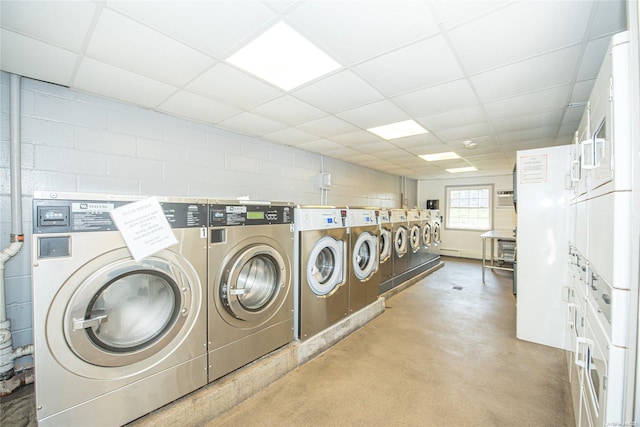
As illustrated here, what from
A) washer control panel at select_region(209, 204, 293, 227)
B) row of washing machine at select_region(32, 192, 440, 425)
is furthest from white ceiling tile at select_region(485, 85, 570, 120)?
washer control panel at select_region(209, 204, 293, 227)

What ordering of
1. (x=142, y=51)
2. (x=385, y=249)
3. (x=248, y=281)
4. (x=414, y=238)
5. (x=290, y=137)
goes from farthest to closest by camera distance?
(x=414, y=238) < (x=385, y=249) < (x=290, y=137) < (x=248, y=281) < (x=142, y=51)

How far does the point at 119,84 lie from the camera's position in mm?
1999

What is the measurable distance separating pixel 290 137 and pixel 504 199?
6.39 metres

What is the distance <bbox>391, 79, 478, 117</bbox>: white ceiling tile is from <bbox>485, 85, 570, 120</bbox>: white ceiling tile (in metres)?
0.31

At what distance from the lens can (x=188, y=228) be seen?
1.58 metres

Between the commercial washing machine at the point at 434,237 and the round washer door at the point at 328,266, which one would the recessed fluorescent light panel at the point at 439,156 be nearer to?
the commercial washing machine at the point at 434,237

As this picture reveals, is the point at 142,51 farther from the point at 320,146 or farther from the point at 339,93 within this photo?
the point at 320,146

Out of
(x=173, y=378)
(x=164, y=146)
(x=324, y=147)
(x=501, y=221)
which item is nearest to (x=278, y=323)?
(x=173, y=378)

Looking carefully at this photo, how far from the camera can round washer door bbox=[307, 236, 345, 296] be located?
2502 millimetres

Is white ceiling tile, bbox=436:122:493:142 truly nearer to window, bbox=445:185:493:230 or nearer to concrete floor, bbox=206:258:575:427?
concrete floor, bbox=206:258:575:427

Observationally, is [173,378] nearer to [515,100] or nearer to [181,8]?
[181,8]

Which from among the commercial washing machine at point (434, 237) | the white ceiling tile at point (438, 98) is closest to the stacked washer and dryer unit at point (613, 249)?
the white ceiling tile at point (438, 98)

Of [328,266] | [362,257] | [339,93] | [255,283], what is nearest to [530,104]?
[339,93]

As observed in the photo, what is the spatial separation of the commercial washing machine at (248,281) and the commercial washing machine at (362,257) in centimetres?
92
